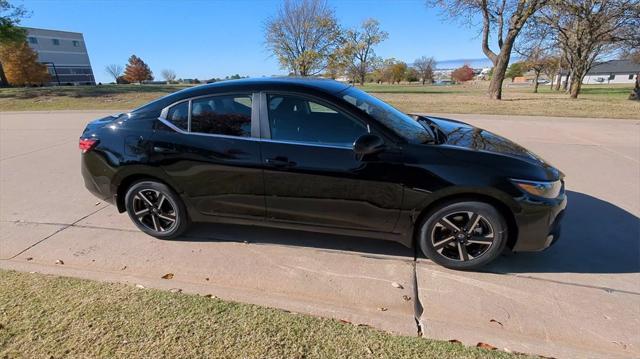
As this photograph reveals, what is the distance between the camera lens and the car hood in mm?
2984

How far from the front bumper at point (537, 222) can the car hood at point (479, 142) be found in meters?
0.39

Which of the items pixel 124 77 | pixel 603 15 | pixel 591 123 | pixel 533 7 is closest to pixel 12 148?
pixel 591 123

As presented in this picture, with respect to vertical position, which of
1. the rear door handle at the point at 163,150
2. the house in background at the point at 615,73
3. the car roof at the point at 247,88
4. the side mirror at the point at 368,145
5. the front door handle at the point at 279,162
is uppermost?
the car roof at the point at 247,88

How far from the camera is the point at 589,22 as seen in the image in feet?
77.3

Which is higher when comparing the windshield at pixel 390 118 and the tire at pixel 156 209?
the windshield at pixel 390 118

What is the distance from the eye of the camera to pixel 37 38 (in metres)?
71.5

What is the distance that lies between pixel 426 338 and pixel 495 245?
1.15m

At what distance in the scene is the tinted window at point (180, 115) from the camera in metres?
3.33

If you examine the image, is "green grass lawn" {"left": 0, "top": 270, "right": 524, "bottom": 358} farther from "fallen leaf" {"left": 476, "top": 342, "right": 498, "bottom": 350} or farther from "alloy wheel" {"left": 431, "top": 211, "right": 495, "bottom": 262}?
"alloy wheel" {"left": 431, "top": 211, "right": 495, "bottom": 262}

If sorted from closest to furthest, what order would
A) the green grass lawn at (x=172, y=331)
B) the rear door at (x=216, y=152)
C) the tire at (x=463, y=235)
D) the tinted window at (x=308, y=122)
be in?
1. the green grass lawn at (x=172, y=331)
2. the tire at (x=463, y=235)
3. the tinted window at (x=308, y=122)
4. the rear door at (x=216, y=152)

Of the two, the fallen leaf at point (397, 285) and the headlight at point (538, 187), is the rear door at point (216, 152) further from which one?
the headlight at point (538, 187)

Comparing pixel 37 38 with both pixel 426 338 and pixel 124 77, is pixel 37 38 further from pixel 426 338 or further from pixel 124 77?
pixel 426 338

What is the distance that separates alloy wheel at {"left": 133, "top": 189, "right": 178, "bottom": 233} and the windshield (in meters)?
2.10

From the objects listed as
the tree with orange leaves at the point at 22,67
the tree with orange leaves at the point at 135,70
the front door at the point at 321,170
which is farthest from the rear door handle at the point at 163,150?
the tree with orange leaves at the point at 135,70
